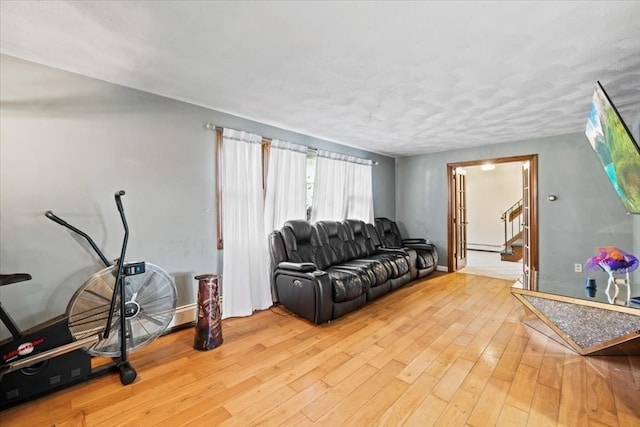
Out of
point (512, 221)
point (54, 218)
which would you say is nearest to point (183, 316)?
point (54, 218)

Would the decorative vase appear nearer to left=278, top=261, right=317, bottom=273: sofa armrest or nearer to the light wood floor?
the light wood floor

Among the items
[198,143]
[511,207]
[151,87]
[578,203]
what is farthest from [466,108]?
[511,207]

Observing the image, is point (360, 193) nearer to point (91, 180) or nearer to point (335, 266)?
point (335, 266)

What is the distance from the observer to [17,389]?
1682mm

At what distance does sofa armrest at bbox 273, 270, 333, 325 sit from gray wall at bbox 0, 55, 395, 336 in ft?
2.76

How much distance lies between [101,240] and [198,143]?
1268mm

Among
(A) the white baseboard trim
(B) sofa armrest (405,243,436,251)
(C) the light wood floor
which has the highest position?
(B) sofa armrest (405,243,436,251)


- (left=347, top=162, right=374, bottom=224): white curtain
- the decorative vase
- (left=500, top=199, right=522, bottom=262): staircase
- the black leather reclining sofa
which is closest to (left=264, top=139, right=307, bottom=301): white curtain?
the black leather reclining sofa

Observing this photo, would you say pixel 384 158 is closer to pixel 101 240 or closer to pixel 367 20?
pixel 367 20

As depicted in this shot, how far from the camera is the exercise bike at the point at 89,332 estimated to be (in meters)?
1.67

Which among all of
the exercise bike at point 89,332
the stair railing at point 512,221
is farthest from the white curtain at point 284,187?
the stair railing at point 512,221

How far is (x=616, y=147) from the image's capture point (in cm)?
193

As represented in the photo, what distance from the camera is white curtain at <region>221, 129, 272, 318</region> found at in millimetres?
3047

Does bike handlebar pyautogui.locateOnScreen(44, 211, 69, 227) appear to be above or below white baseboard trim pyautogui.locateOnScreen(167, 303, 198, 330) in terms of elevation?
above
